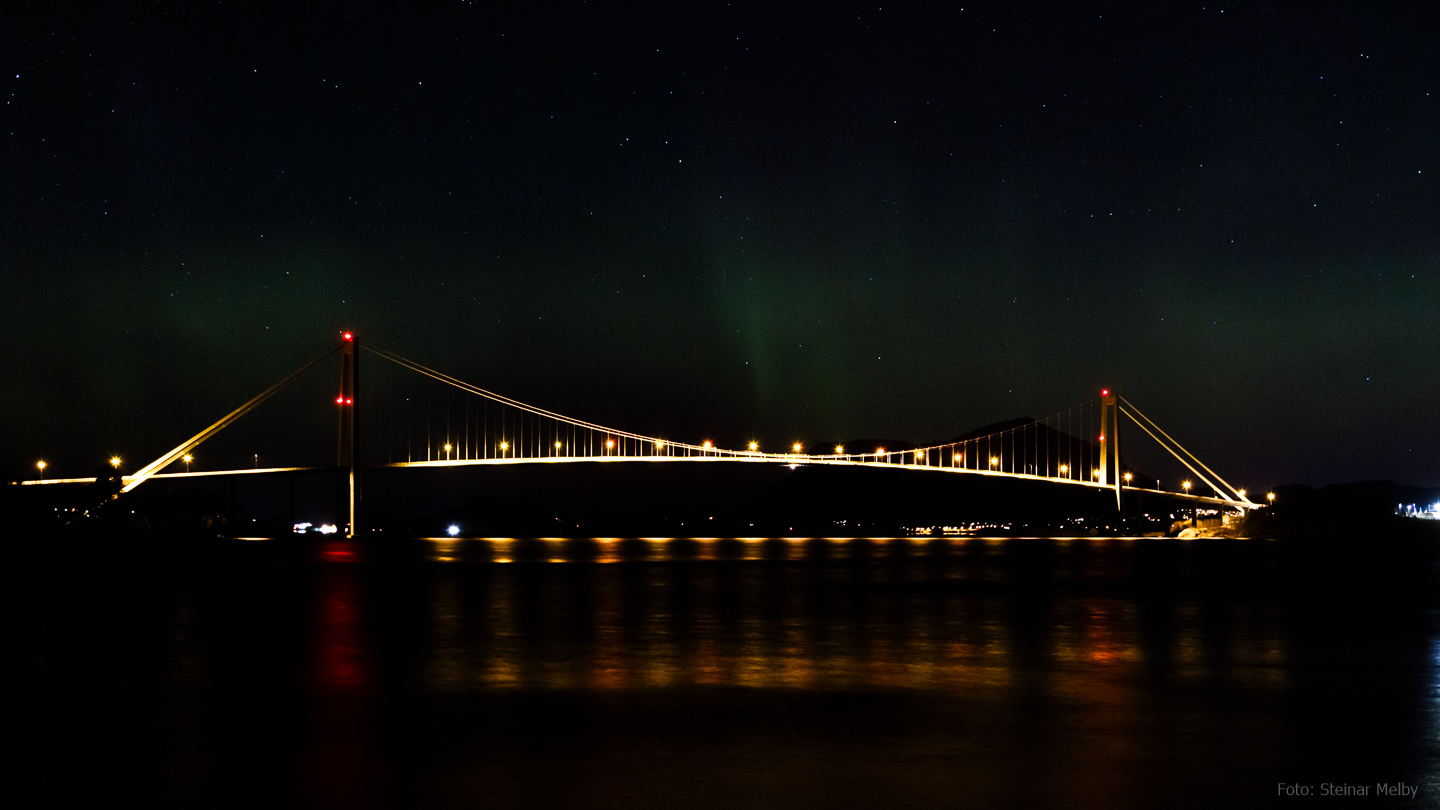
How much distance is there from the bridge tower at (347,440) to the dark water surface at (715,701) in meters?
47.0

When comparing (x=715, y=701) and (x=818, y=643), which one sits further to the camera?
(x=818, y=643)

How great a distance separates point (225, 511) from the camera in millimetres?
83250

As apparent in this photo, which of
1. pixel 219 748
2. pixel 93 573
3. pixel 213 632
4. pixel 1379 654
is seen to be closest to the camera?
pixel 219 748

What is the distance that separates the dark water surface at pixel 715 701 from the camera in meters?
7.46

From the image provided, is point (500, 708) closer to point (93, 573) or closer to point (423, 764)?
point (423, 764)

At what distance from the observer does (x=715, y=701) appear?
10.7 m

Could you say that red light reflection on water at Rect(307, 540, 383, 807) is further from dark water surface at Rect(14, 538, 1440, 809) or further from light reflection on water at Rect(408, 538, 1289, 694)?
light reflection on water at Rect(408, 538, 1289, 694)

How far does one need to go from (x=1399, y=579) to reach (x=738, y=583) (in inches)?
723

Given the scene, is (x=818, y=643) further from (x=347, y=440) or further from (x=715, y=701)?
(x=347, y=440)

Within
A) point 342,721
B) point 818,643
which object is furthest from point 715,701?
point 818,643

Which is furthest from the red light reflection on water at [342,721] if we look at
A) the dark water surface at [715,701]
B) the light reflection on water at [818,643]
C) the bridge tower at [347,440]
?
the bridge tower at [347,440]

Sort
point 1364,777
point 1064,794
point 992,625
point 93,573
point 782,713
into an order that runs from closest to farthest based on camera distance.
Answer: point 1064,794
point 1364,777
point 782,713
point 992,625
point 93,573

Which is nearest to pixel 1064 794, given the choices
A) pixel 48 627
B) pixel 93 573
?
pixel 48 627

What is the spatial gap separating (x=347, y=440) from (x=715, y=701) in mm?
64124
